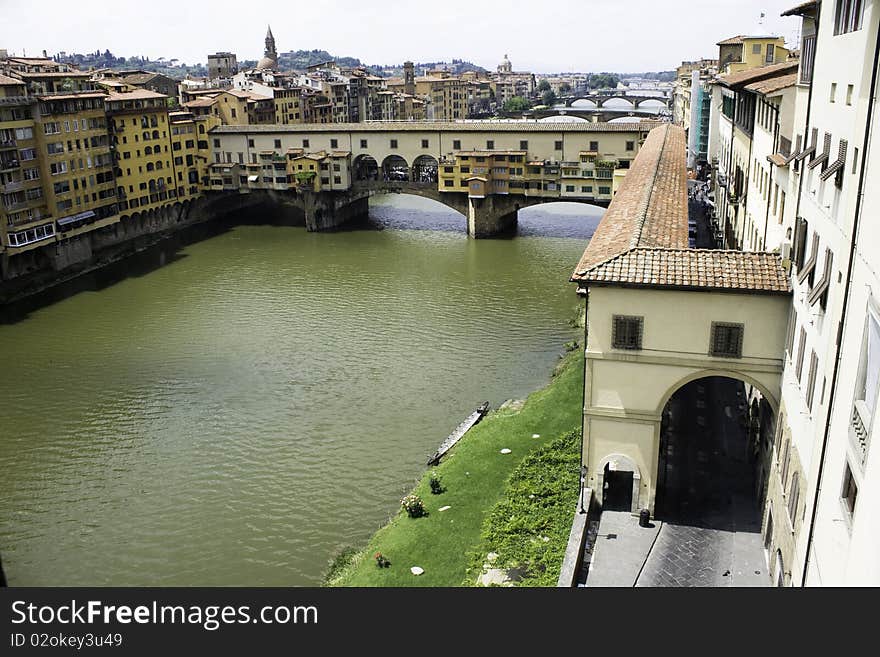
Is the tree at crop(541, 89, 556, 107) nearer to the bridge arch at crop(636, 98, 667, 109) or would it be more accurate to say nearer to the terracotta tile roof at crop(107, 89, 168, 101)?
the bridge arch at crop(636, 98, 667, 109)

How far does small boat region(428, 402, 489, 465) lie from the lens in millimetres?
24750

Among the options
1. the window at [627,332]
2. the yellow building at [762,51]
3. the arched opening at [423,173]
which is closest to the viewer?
the window at [627,332]

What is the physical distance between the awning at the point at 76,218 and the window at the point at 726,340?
42663mm

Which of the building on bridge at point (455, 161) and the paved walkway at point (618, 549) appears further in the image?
the building on bridge at point (455, 161)

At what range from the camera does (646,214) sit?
24438 mm

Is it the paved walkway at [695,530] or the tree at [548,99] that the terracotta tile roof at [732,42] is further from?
the tree at [548,99]

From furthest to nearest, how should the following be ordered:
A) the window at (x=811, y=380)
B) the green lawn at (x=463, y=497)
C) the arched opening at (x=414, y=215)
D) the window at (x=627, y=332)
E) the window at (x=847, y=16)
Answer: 1. the arched opening at (x=414, y=215)
2. the green lawn at (x=463, y=497)
3. the window at (x=627, y=332)
4. the window at (x=811, y=380)
5. the window at (x=847, y=16)

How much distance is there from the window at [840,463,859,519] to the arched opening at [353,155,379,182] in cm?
5563

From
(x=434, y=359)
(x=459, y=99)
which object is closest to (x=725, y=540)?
(x=434, y=359)

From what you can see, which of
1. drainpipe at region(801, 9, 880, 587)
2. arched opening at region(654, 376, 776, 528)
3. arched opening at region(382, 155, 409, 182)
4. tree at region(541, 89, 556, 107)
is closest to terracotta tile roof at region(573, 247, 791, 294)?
arched opening at region(654, 376, 776, 528)

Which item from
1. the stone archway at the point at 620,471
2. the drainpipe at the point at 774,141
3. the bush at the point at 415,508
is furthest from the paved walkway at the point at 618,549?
the drainpipe at the point at 774,141

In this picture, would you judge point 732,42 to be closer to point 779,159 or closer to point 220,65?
point 779,159

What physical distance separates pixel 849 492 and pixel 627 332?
7.73m

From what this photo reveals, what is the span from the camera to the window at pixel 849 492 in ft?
A: 34.6
